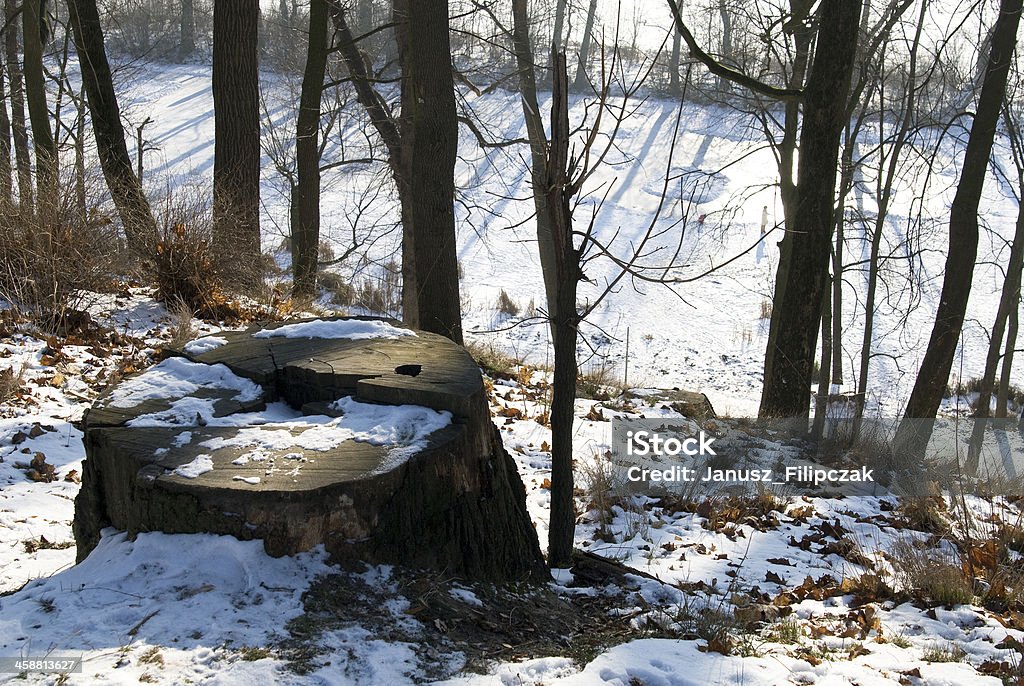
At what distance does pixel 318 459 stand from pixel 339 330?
1.42 metres

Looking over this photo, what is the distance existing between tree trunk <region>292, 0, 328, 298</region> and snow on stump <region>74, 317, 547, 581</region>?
20.2ft

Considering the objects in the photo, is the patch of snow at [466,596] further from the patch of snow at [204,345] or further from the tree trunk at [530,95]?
the tree trunk at [530,95]

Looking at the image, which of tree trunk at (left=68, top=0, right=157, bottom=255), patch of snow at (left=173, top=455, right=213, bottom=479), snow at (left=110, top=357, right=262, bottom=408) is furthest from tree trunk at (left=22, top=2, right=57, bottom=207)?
patch of snow at (left=173, top=455, right=213, bottom=479)

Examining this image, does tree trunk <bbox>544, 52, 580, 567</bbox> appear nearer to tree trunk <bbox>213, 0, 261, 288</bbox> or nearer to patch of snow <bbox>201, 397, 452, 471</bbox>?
patch of snow <bbox>201, 397, 452, 471</bbox>

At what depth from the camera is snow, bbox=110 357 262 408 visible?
3.41 m

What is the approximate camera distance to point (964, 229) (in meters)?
7.93

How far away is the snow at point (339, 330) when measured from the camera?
416 cm

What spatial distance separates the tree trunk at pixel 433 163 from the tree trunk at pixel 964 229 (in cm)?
469

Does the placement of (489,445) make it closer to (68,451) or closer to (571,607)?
(571,607)

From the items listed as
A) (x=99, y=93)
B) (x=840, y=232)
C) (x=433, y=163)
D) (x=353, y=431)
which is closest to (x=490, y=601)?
(x=353, y=431)

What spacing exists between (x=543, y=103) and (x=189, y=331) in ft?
74.6

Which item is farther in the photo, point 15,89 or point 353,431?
point 15,89

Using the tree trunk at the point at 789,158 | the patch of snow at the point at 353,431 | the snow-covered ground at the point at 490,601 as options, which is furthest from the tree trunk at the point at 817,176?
the patch of snow at the point at 353,431

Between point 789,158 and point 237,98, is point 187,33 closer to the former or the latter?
point 237,98
